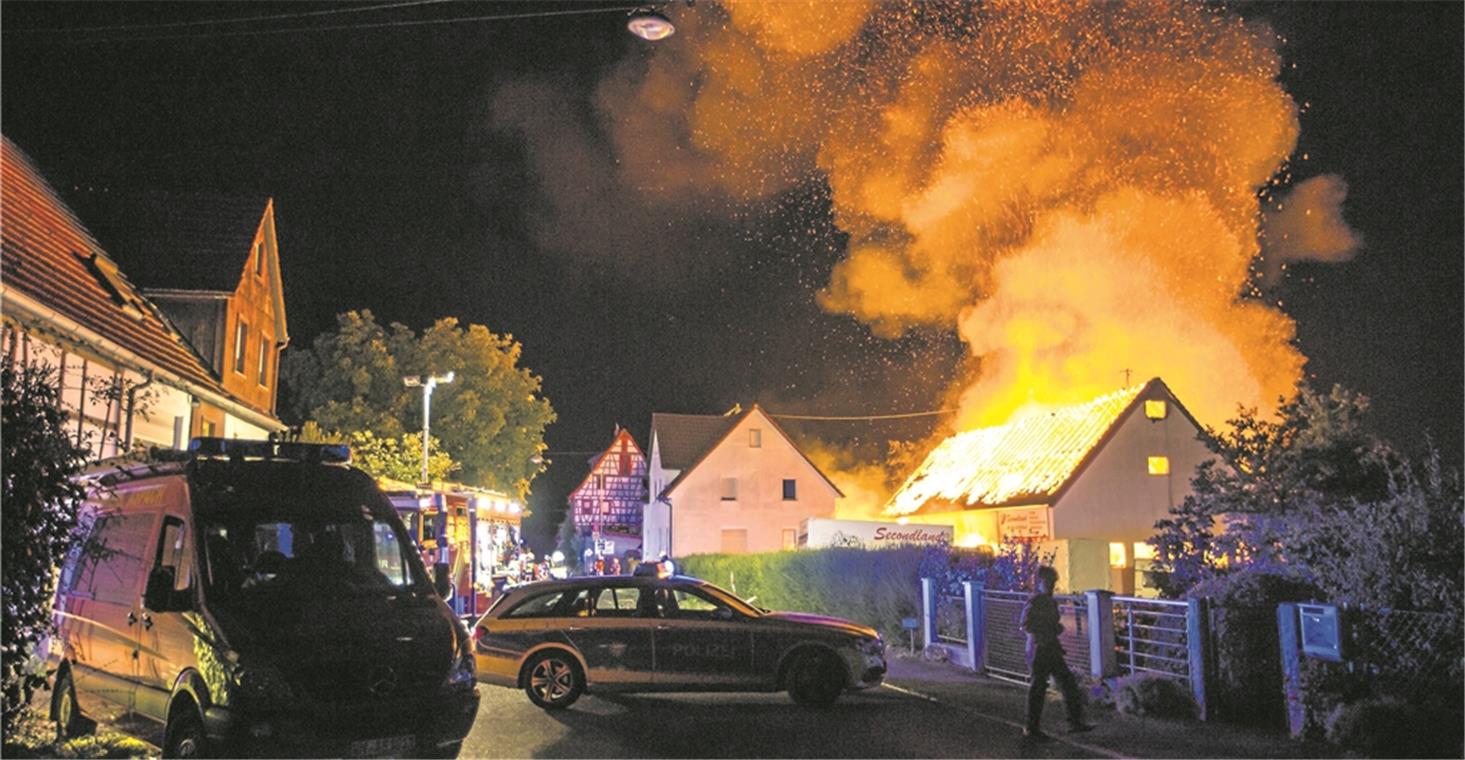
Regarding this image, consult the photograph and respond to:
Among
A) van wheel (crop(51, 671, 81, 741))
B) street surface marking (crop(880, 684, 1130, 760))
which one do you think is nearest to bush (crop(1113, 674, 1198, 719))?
street surface marking (crop(880, 684, 1130, 760))

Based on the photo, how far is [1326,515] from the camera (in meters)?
13.5

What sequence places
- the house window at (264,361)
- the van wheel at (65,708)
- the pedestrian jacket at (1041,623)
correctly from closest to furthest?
the van wheel at (65,708)
the pedestrian jacket at (1041,623)
the house window at (264,361)

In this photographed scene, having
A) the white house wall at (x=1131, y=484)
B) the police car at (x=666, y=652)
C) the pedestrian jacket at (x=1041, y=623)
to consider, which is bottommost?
the police car at (x=666, y=652)

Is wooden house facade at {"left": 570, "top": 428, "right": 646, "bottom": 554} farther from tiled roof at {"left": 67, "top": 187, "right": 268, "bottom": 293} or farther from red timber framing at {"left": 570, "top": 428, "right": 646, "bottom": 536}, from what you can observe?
tiled roof at {"left": 67, "top": 187, "right": 268, "bottom": 293}

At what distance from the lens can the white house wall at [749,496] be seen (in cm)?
5572

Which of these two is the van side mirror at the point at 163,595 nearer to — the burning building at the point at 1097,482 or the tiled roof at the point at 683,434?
the burning building at the point at 1097,482

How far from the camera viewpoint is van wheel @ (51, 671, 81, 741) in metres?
10.2

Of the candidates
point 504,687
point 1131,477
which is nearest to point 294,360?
point 1131,477

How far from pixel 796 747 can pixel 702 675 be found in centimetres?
317

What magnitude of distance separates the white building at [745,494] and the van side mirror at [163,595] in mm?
46775

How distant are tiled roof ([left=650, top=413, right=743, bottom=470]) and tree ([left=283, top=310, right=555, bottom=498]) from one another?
1313cm

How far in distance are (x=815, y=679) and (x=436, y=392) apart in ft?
116

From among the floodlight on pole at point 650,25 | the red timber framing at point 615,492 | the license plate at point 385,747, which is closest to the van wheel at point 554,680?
the license plate at point 385,747

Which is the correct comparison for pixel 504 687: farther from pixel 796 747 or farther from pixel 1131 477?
pixel 1131 477
